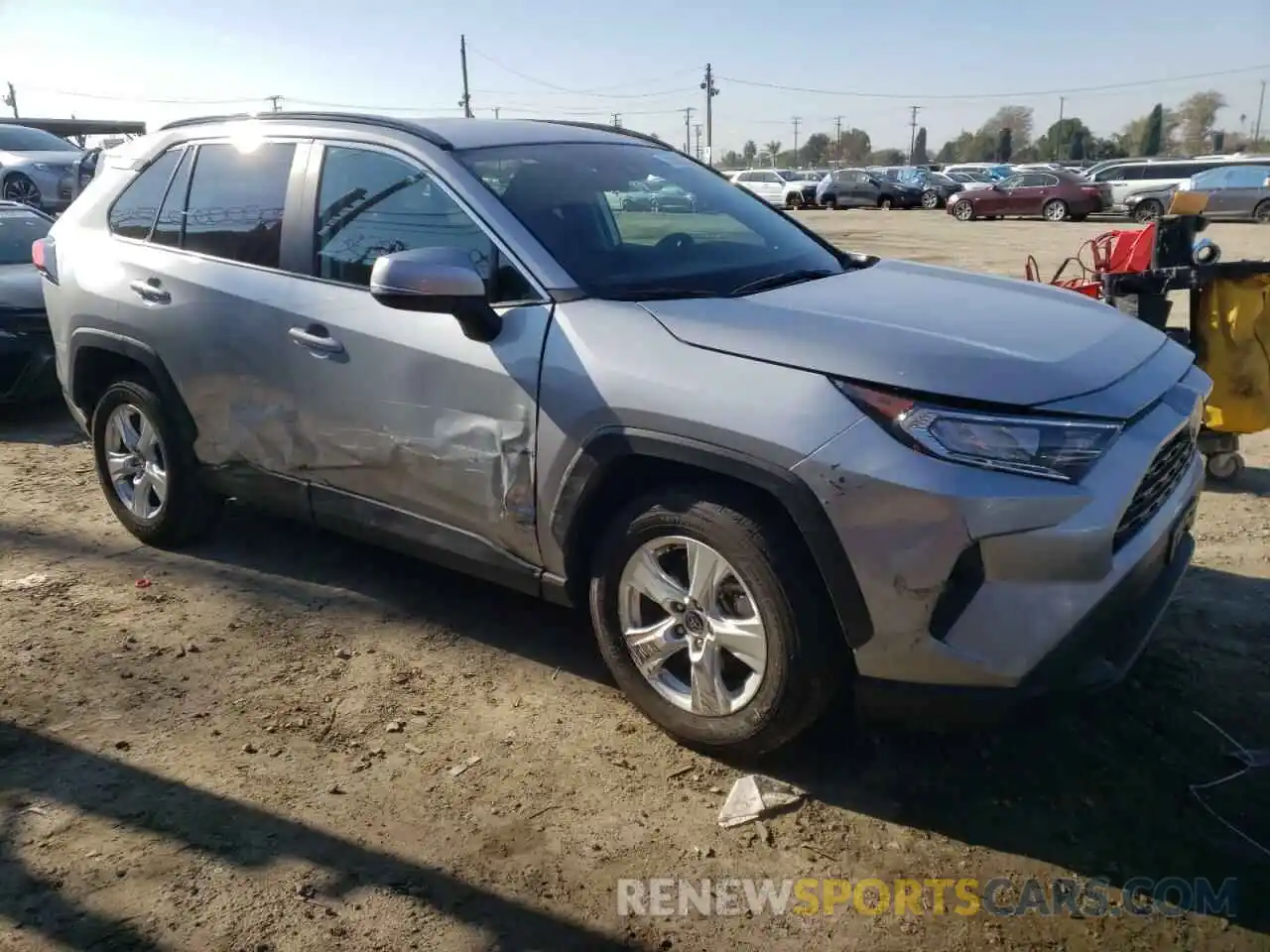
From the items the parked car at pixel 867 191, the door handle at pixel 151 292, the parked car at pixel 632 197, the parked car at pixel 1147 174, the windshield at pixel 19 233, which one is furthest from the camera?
the parked car at pixel 867 191

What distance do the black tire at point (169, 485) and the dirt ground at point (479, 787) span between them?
1.20 ft

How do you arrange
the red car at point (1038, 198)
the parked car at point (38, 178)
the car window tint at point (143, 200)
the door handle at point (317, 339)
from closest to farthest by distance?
the door handle at point (317, 339) → the car window tint at point (143, 200) → the parked car at point (38, 178) → the red car at point (1038, 198)

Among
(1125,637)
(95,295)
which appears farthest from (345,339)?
(1125,637)

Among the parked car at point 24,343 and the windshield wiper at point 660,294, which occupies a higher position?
the windshield wiper at point 660,294

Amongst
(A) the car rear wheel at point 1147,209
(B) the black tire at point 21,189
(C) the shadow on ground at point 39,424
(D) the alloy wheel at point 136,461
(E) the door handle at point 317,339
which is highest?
(B) the black tire at point 21,189

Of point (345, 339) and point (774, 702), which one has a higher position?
point (345, 339)

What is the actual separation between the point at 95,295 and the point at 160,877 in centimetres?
288

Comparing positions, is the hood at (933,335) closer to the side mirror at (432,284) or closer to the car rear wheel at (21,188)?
the side mirror at (432,284)

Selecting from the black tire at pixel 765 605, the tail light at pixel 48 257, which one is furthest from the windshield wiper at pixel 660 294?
the tail light at pixel 48 257

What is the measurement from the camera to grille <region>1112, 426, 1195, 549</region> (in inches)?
106

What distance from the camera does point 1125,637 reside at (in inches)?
108

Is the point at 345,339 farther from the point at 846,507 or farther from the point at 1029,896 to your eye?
the point at 1029,896

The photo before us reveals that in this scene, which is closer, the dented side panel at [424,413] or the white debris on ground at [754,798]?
the white debris on ground at [754,798]

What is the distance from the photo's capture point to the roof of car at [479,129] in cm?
364
